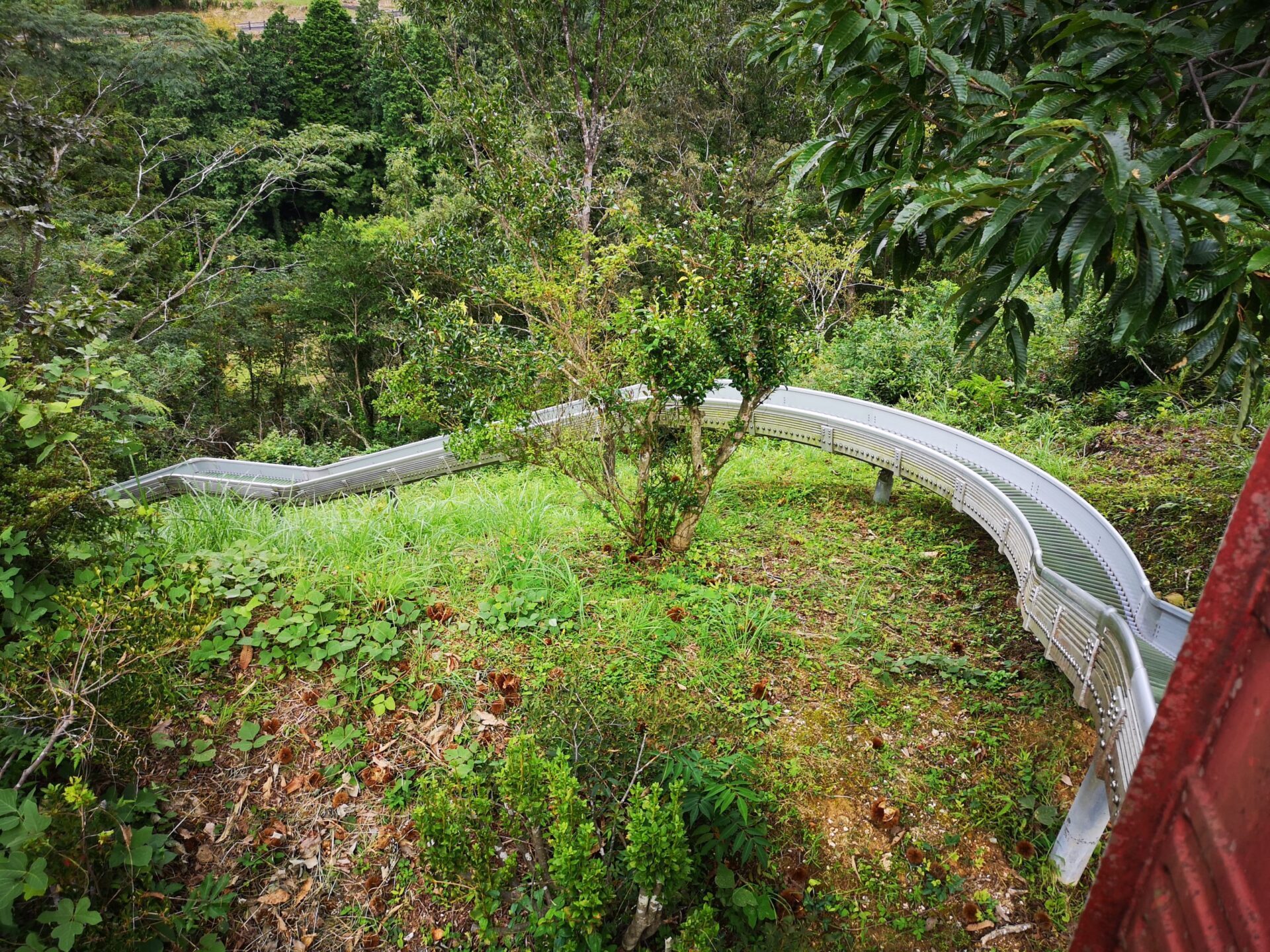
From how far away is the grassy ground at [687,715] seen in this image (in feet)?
10.4

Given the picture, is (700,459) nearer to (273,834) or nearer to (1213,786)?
(273,834)

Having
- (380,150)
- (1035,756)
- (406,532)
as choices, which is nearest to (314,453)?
(406,532)

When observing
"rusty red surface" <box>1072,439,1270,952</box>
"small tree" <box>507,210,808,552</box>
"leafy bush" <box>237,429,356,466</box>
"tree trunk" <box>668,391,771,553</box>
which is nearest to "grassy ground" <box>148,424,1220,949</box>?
"tree trunk" <box>668,391,771,553</box>

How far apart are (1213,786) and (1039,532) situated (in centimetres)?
466

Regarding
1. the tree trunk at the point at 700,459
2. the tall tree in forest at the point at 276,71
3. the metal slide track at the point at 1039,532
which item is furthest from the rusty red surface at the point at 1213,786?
the tall tree in forest at the point at 276,71

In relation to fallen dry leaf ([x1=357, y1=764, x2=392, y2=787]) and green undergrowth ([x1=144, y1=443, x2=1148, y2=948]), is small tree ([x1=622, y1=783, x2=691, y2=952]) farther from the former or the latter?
fallen dry leaf ([x1=357, y1=764, x2=392, y2=787])

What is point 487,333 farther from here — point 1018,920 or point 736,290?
point 1018,920

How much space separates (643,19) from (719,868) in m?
16.6

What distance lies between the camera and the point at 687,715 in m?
3.52

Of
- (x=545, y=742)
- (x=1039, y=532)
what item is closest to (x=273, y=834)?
(x=545, y=742)

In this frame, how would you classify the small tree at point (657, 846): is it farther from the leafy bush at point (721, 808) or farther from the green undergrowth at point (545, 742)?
the leafy bush at point (721, 808)

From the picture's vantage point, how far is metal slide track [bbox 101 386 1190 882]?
9.56ft

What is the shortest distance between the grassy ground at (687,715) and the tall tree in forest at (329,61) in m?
32.1

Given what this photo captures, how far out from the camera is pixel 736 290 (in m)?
5.07
